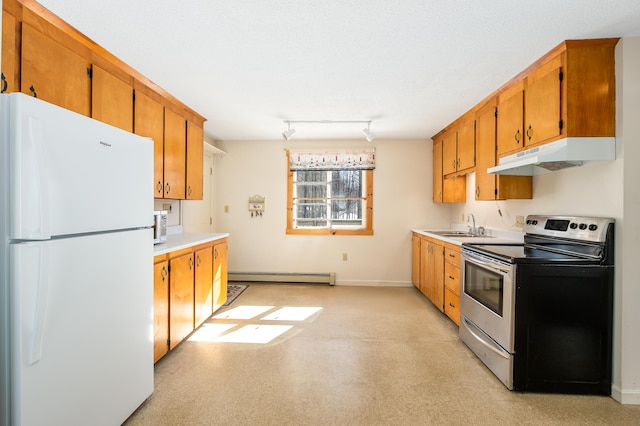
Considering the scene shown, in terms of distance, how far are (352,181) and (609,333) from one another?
139 inches

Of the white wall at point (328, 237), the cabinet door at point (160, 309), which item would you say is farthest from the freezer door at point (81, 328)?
the white wall at point (328, 237)

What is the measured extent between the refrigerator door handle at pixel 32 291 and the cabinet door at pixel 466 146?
3659mm

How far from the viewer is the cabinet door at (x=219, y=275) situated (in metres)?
3.37

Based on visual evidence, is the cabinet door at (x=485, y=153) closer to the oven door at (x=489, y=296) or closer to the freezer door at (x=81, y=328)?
the oven door at (x=489, y=296)

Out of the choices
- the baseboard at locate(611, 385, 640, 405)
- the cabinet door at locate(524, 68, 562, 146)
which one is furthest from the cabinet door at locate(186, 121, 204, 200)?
the baseboard at locate(611, 385, 640, 405)

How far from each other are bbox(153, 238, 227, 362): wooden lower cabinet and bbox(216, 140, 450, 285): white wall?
139cm

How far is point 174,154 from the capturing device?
3094 mm

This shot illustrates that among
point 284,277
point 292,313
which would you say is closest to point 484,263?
point 292,313

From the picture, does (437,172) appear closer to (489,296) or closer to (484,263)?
(484,263)

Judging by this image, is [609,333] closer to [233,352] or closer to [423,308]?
[423,308]

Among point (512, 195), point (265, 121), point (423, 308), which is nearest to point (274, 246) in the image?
point (265, 121)

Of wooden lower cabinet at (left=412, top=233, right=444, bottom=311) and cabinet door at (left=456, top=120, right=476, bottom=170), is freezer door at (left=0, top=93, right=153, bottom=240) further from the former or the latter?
cabinet door at (left=456, top=120, right=476, bottom=170)

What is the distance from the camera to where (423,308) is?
3.76m

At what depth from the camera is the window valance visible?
4793mm
